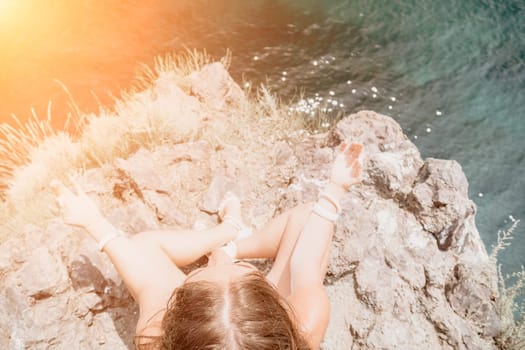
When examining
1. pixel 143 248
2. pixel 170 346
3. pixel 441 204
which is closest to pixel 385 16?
pixel 441 204

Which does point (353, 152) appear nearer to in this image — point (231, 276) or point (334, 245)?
point (334, 245)

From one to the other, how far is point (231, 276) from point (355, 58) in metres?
4.63

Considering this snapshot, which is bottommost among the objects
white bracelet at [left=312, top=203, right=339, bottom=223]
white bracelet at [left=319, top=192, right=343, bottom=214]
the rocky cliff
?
the rocky cliff

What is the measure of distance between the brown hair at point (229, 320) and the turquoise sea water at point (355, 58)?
302cm

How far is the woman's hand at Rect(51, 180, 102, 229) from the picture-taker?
2014 mm

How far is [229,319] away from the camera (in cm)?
122

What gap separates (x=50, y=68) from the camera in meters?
4.65

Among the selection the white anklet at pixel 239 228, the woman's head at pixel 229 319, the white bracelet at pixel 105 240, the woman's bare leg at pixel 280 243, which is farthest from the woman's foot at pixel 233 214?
the woman's head at pixel 229 319

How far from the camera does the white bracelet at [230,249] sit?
232cm

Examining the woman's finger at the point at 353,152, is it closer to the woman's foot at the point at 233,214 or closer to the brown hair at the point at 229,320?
the woman's foot at the point at 233,214

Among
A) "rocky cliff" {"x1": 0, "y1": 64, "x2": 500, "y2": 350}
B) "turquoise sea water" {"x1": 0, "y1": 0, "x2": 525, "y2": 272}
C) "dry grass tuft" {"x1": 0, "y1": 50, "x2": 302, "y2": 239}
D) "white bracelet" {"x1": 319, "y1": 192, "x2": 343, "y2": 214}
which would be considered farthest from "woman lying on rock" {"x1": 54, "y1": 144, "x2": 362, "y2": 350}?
"turquoise sea water" {"x1": 0, "y1": 0, "x2": 525, "y2": 272}

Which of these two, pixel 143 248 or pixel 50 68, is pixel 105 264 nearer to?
pixel 143 248

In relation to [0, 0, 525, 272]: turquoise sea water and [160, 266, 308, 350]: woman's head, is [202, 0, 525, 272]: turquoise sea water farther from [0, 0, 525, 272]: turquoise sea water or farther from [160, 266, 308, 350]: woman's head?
[160, 266, 308, 350]: woman's head

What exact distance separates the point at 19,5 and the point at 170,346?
608 centimetres
